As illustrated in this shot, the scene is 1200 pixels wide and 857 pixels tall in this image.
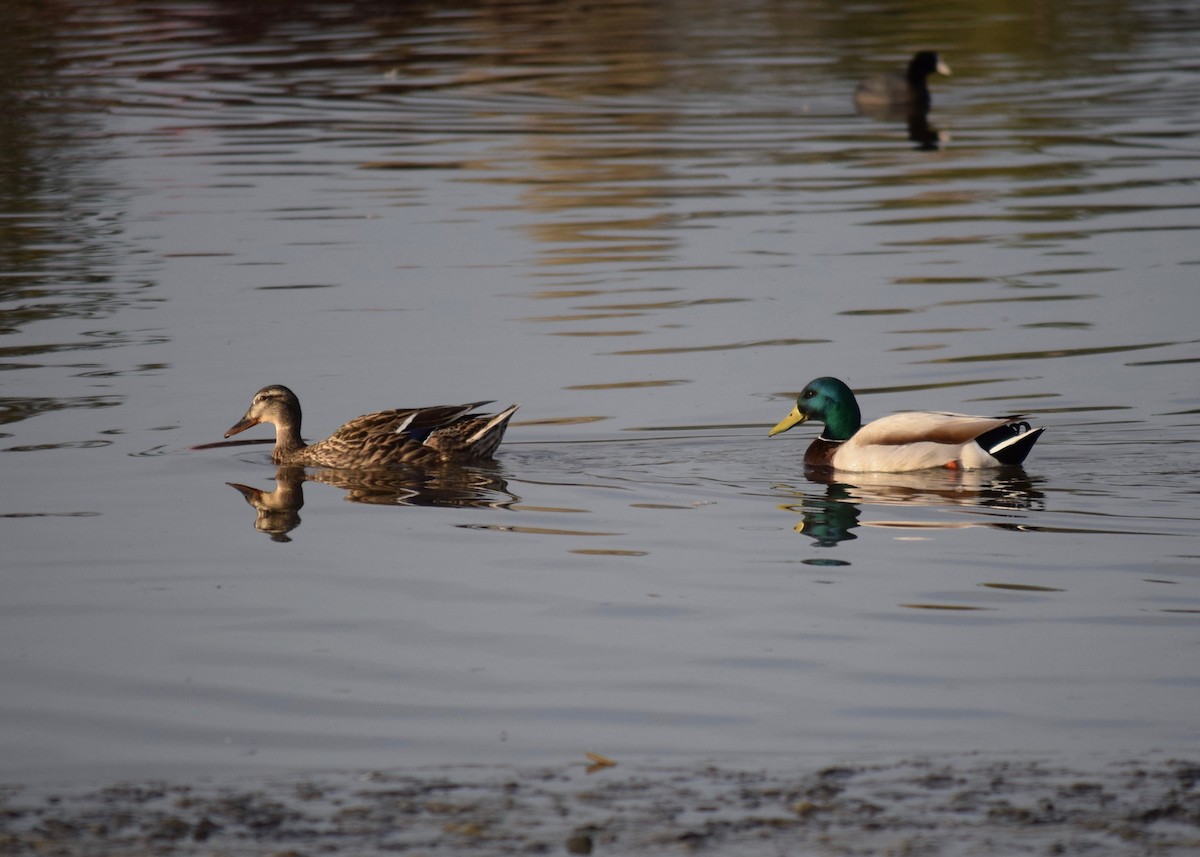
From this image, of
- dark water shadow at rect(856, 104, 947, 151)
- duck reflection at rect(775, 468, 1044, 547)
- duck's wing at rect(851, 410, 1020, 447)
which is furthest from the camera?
dark water shadow at rect(856, 104, 947, 151)

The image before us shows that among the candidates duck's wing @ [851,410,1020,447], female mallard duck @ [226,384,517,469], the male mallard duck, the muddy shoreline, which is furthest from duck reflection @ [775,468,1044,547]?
the male mallard duck

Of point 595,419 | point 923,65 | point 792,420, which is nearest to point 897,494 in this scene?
point 792,420

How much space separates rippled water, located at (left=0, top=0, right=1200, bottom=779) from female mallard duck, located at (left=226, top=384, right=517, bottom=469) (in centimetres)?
28

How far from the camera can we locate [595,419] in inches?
468

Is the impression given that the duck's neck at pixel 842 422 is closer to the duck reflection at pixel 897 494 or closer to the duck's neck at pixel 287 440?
the duck reflection at pixel 897 494

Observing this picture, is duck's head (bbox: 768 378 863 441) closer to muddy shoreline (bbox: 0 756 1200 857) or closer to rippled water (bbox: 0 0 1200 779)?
rippled water (bbox: 0 0 1200 779)

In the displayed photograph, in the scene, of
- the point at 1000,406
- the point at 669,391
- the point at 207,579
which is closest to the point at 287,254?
the point at 669,391

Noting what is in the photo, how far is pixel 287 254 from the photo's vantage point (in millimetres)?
17859

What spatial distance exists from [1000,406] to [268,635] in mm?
6032

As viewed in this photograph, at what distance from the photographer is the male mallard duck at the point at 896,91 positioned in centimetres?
2770

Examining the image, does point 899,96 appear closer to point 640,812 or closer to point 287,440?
point 287,440

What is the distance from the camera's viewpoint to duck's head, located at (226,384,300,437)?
11.5 m

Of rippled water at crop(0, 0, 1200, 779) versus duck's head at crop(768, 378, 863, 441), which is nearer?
rippled water at crop(0, 0, 1200, 779)

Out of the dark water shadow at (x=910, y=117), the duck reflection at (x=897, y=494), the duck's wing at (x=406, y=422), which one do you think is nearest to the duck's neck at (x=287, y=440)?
the duck's wing at (x=406, y=422)
